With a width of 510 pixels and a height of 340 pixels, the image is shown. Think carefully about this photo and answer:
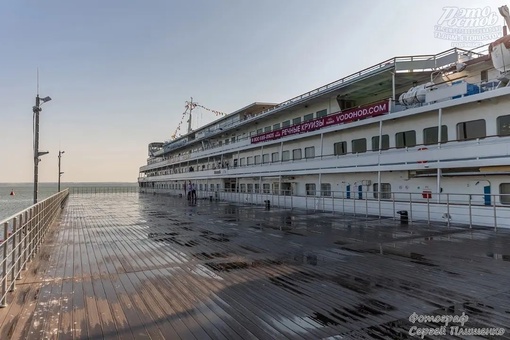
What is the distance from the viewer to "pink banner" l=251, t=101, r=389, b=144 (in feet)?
58.4

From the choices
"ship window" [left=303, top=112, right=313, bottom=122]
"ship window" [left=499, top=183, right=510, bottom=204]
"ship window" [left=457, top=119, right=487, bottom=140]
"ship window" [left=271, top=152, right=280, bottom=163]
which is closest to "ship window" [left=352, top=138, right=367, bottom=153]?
"ship window" [left=457, top=119, right=487, bottom=140]

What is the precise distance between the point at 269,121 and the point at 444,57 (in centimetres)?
1631

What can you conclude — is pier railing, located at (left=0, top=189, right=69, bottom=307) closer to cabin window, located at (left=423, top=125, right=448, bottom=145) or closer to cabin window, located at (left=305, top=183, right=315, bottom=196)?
cabin window, located at (left=423, top=125, right=448, bottom=145)

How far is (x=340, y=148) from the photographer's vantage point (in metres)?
21.6

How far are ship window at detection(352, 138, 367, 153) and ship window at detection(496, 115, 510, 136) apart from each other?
716 cm

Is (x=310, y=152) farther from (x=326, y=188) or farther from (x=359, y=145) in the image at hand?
(x=359, y=145)

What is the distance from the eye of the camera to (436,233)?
1074cm

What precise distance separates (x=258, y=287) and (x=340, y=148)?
17.3m

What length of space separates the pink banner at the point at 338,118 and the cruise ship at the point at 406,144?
0.06 metres

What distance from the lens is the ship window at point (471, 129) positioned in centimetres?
1386

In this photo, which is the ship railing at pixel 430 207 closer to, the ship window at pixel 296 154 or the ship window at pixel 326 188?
the ship window at pixel 326 188

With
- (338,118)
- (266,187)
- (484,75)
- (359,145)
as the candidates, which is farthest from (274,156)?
(484,75)

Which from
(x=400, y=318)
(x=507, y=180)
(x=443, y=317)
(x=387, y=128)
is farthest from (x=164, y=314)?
(x=387, y=128)

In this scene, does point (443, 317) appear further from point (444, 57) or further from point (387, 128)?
point (444, 57)
